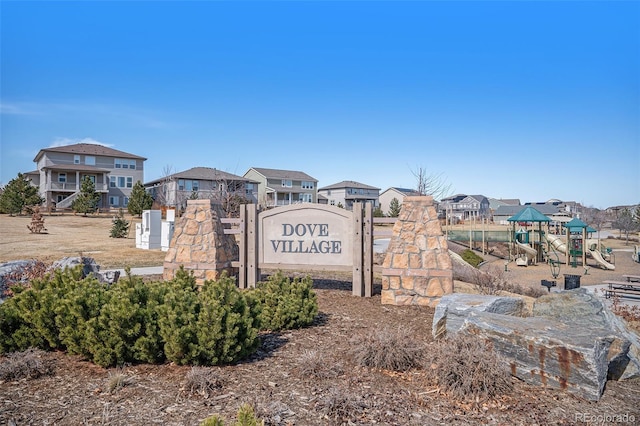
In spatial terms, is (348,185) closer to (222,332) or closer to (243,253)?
(243,253)

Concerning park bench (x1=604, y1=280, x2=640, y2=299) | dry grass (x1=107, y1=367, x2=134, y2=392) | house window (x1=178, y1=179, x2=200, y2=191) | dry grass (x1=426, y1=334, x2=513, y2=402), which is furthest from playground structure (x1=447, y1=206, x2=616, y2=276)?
house window (x1=178, y1=179, x2=200, y2=191)

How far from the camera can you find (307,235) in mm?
8688

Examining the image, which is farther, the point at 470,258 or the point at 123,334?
the point at 470,258

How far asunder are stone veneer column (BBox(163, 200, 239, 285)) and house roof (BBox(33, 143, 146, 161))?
160 feet

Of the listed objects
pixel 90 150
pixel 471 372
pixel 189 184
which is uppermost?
pixel 90 150

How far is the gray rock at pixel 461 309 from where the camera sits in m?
5.21

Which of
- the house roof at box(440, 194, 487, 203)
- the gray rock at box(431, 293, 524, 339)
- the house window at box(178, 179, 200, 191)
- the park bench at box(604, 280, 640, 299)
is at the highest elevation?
the house roof at box(440, 194, 487, 203)

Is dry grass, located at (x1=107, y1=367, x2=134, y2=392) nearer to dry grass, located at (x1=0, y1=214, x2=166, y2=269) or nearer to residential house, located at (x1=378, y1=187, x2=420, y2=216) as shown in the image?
dry grass, located at (x1=0, y1=214, x2=166, y2=269)

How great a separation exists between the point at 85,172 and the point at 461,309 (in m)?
54.3

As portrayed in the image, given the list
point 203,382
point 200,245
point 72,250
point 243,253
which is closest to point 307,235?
point 243,253

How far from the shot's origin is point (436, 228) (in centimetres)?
785

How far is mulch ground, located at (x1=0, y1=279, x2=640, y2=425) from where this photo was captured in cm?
352

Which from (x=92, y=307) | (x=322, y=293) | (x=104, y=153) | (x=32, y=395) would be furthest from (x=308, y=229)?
(x=104, y=153)

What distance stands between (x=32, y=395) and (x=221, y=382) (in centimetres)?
172
